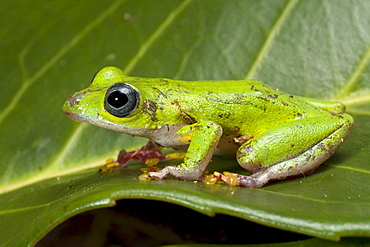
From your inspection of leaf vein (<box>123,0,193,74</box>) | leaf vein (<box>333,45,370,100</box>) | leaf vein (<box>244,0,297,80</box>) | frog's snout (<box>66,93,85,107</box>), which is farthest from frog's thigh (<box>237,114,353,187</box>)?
leaf vein (<box>123,0,193,74</box>)

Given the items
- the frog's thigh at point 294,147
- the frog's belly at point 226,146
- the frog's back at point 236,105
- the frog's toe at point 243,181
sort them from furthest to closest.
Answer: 1. the frog's belly at point 226,146
2. the frog's back at point 236,105
3. the frog's thigh at point 294,147
4. the frog's toe at point 243,181

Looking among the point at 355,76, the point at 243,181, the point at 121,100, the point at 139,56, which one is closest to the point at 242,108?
the point at 243,181

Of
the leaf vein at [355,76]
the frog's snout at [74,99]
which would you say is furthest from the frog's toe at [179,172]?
the leaf vein at [355,76]

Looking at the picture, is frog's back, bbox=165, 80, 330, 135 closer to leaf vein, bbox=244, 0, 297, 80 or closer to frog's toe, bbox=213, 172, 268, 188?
frog's toe, bbox=213, 172, 268, 188

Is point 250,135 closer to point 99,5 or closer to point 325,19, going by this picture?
point 325,19

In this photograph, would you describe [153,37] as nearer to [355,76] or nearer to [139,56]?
A: [139,56]

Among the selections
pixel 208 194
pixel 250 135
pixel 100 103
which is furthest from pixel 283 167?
pixel 100 103

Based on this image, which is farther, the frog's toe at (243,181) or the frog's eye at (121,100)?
the frog's eye at (121,100)

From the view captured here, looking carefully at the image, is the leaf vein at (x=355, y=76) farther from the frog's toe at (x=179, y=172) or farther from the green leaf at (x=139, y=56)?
the frog's toe at (x=179, y=172)
